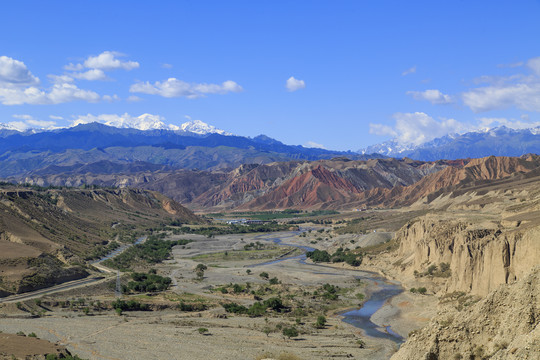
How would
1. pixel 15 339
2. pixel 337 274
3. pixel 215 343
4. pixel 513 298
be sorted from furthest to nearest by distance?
pixel 337 274, pixel 215 343, pixel 15 339, pixel 513 298

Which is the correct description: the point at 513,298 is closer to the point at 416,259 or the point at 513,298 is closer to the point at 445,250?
the point at 445,250

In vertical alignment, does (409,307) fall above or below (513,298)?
below

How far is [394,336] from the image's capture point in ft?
182

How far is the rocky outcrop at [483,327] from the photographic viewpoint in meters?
25.6

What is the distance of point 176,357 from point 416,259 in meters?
52.0

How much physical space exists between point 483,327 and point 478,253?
126ft

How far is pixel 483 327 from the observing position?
27625mm

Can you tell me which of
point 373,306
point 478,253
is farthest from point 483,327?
point 373,306

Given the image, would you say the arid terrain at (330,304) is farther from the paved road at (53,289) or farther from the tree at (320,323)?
the paved road at (53,289)

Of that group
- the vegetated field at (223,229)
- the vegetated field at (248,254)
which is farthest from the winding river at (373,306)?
the vegetated field at (223,229)

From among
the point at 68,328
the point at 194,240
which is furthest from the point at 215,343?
the point at 194,240

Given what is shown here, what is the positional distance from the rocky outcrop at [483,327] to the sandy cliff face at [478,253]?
13.9 meters

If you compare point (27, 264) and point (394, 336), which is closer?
point (394, 336)

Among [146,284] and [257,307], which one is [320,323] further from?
[146,284]
